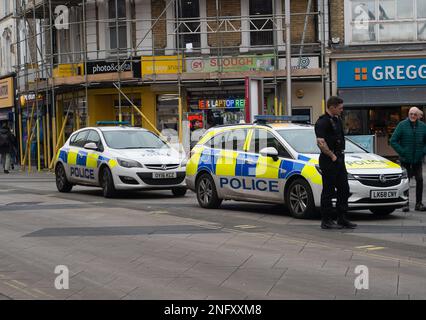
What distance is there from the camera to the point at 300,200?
41.3 ft

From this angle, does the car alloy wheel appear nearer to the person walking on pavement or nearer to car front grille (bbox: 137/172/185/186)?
car front grille (bbox: 137/172/185/186)

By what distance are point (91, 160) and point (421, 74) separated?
1409cm

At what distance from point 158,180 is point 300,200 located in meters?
5.03

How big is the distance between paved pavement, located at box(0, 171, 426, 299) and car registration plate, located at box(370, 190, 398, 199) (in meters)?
0.42

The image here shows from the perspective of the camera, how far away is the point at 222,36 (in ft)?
91.0

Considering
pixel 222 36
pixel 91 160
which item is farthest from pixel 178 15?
pixel 91 160

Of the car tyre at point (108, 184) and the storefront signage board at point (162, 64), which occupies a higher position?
the storefront signage board at point (162, 64)

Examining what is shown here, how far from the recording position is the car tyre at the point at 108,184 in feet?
56.1

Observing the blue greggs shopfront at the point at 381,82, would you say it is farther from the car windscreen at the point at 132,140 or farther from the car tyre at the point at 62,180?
the car tyre at the point at 62,180

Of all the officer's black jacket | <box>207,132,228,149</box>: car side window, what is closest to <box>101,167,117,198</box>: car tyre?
<box>207,132,228,149</box>: car side window

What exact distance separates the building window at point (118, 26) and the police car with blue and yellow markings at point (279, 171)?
46.9 ft

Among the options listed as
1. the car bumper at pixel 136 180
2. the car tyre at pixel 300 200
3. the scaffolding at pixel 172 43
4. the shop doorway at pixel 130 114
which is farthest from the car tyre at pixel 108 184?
the shop doorway at pixel 130 114

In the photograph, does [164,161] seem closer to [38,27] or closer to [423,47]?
[423,47]

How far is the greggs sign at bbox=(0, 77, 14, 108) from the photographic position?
125 ft
